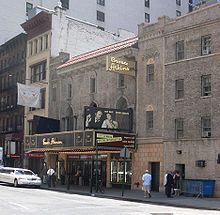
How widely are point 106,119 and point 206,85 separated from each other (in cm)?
867

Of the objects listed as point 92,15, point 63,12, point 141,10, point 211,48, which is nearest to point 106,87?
point 211,48

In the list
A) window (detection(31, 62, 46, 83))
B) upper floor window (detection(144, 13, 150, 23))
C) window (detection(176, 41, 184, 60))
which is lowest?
window (detection(176, 41, 184, 60))

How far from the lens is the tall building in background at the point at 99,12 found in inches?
2598

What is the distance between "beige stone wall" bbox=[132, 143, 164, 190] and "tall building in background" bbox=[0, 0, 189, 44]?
35.6 metres

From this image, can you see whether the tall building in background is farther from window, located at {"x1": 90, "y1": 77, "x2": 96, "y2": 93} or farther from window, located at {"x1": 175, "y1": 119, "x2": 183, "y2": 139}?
window, located at {"x1": 175, "y1": 119, "x2": 183, "y2": 139}

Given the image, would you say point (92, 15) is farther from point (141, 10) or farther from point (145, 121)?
point (145, 121)

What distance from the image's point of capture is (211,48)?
30.3 meters

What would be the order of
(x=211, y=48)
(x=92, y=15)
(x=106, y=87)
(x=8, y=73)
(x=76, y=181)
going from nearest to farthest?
1. (x=211, y=48)
2. (x=106, y=87)
3. (x=76, y=181)
4. (x=8, y=73)
5. (x=92, y=15)

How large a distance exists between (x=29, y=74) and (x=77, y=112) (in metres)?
13.7

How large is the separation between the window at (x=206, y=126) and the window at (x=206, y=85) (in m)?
1.69

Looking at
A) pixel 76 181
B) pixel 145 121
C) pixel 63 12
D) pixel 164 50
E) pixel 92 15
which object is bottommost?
pixel 76 181

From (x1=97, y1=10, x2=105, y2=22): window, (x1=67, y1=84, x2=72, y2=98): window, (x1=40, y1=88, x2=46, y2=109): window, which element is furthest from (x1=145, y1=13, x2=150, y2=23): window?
(x1=67, y1=84, x2=72, y2=98): window

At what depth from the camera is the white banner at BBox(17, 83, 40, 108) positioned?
145 ft

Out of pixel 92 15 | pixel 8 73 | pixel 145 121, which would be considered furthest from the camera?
pixel 92 15
